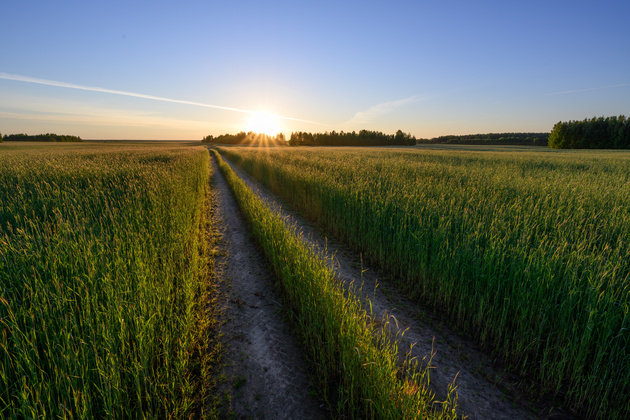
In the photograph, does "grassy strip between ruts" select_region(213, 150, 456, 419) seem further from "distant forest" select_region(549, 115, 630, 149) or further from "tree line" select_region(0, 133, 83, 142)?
"tree line" select_region(0, 133, 83, 142)

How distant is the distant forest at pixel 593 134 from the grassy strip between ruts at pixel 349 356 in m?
89.3

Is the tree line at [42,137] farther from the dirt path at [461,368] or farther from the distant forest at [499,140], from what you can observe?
the distant forest at [499,140]

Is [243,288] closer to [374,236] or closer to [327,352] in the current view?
[327,352]

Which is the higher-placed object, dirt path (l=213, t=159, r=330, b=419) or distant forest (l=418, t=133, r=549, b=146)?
distant forest (l=418, t=133, r=549, b=146)

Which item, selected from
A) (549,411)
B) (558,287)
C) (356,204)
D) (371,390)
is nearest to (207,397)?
(371,390)

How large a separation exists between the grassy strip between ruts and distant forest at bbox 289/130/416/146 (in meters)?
96.1

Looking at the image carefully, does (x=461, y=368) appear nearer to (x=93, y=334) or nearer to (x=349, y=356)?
(x=349, y=356)

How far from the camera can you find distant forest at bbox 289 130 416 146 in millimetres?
95250

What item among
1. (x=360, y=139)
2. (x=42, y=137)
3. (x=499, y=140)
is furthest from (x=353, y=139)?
(x=42, y=137)

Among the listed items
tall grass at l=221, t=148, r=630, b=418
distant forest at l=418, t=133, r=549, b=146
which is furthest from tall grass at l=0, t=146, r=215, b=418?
distant forest at l=418, t=133, r=549, b=146

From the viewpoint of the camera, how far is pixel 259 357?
11.6ft

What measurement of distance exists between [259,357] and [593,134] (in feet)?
307

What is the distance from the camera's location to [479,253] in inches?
171

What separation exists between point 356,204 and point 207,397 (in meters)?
6.01
